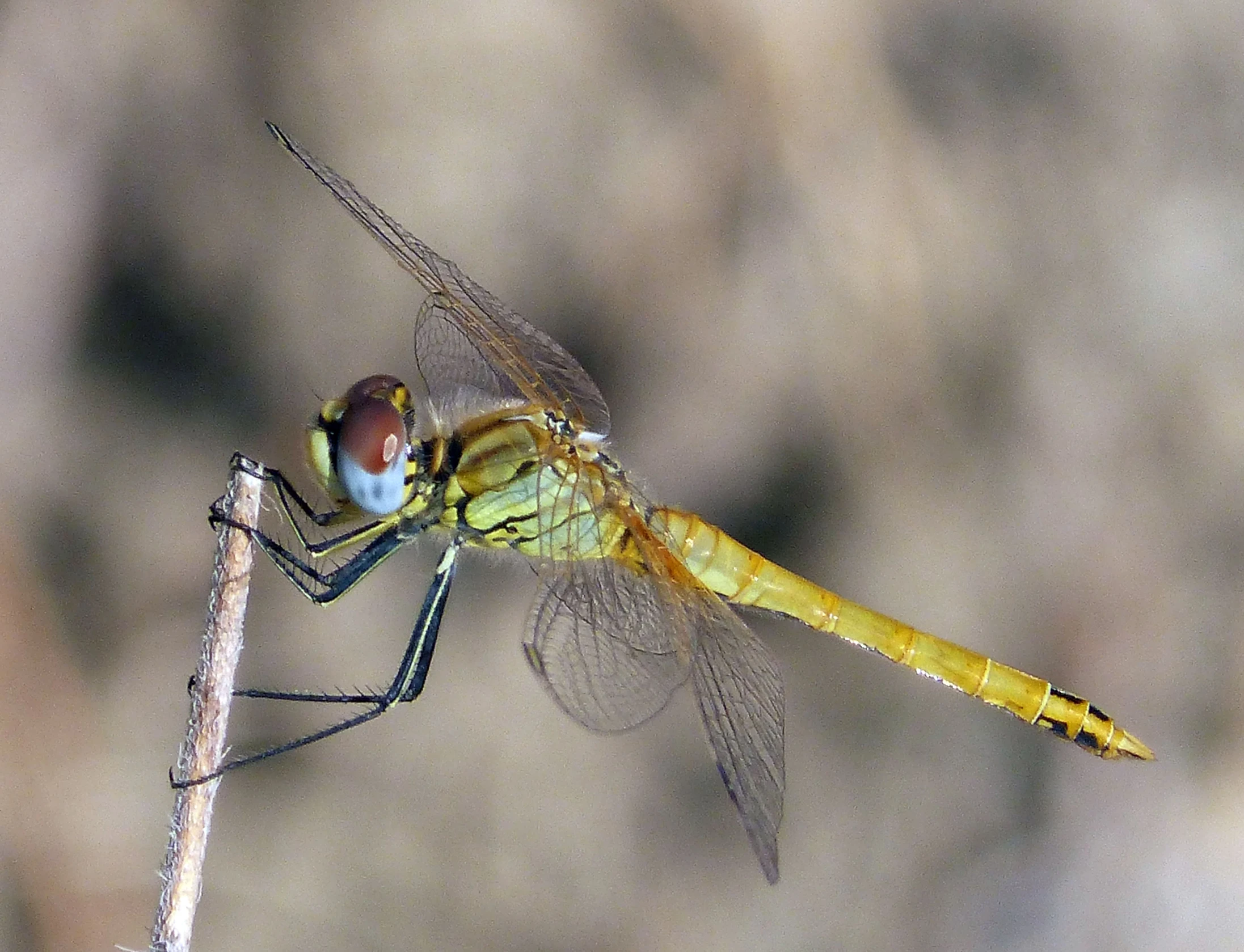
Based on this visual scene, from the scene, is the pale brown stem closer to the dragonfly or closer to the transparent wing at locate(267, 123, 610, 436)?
the dragonfly

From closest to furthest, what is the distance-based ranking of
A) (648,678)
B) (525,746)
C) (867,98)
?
(648,678), (525,746), (867,98)

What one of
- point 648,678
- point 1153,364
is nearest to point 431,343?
point 648,678

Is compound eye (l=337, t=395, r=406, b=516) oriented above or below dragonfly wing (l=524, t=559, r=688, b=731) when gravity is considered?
above

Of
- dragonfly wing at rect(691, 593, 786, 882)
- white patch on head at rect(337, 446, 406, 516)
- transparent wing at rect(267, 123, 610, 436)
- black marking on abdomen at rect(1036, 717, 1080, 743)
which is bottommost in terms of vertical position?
dragonfly wing at rect(691, 593, 786, 882)

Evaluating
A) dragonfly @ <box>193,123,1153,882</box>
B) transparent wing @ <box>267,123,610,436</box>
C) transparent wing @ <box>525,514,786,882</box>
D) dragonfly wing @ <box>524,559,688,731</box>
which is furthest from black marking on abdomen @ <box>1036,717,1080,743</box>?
transparent wing @ <box>267,123,610,436</box>

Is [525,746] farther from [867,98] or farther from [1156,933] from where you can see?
[867,98]

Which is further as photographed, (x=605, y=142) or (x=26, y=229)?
(x=605, y=142)

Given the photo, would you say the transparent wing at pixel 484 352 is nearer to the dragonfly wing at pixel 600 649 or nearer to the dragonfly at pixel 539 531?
the dragonfly at pixel 539 531

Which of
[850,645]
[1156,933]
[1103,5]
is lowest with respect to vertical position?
[1156,933]
